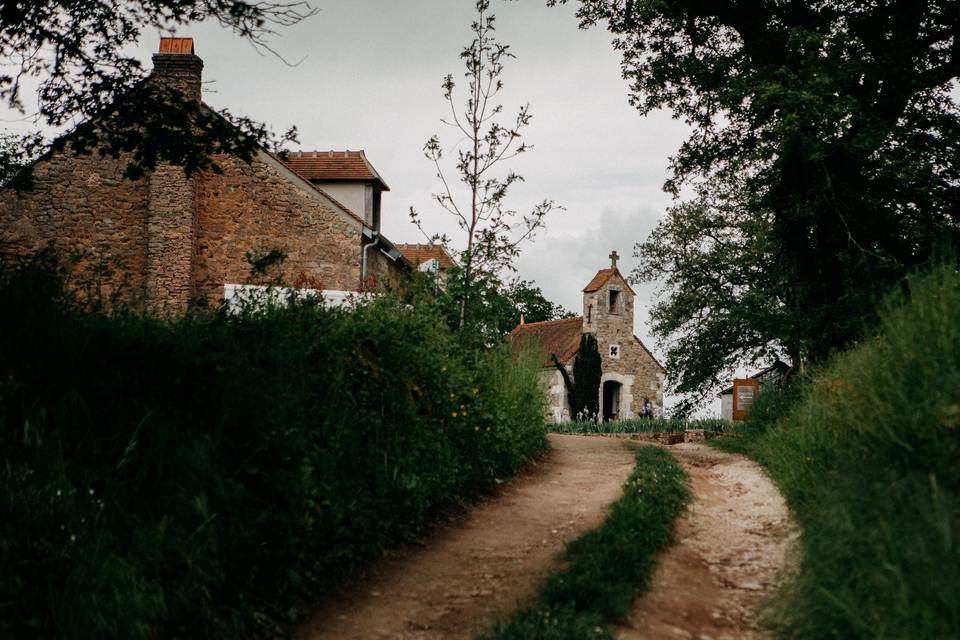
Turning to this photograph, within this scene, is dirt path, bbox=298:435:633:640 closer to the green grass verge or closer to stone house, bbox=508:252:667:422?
the green grass verge

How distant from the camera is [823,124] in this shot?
11609 mm

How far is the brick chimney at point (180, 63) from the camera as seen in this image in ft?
64.3

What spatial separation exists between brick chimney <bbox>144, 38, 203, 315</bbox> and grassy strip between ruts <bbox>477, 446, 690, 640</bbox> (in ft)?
47.6

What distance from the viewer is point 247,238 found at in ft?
66.3

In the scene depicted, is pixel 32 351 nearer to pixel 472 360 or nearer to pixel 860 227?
pixel 472 360

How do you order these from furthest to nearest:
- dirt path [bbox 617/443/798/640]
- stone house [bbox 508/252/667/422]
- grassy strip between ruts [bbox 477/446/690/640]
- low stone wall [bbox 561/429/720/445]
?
stone house [bbox 508/252/667/422]
low stone wall [bbox 561/429/720/445]
dirt path [bbox 617/443/798/640]
grassy strip between ruts [bbox 477/446/690/640]

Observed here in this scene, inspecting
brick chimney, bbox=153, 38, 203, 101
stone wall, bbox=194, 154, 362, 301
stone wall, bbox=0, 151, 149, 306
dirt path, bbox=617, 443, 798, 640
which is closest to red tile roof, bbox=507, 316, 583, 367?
stone wall, bbox=194, 154, 362, 301

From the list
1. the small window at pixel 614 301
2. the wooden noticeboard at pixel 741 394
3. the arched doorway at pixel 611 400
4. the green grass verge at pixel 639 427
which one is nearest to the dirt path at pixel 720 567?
the wooden noticeboard at pixel 741 394

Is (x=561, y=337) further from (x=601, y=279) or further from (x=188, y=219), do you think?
(x=188, y=219)

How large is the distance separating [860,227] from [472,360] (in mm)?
6599

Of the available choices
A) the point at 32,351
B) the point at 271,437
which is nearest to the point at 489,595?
the point at 271,437

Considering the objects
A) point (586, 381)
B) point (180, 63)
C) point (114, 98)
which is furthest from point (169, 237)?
point (586, 381)

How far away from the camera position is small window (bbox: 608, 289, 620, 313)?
131 feet

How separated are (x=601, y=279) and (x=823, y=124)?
28518 millimetres
